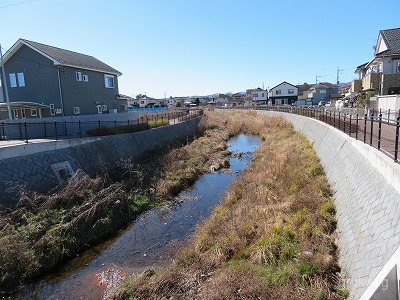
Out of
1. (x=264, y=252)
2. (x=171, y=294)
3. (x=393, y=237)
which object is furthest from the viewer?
(x=264, y=252)

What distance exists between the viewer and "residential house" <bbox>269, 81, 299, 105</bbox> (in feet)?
254

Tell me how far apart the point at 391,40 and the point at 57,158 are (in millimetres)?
33986

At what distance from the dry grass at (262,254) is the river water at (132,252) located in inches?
41.1

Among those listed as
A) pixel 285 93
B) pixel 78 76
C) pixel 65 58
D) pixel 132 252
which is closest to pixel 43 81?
pixel 65 58

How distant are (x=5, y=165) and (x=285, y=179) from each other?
11.4 metres

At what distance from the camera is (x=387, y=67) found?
99.5 feet

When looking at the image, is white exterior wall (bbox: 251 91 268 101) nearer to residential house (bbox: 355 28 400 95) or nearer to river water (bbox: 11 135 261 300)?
residential house (bbox: 355 28 400 95)

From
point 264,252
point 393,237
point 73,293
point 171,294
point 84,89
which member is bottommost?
point 73,293

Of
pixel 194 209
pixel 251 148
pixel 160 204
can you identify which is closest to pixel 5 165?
pixel 160 204

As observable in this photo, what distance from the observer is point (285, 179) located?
1241cm

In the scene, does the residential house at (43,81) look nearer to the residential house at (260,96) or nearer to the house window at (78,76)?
the house window at (78,76)

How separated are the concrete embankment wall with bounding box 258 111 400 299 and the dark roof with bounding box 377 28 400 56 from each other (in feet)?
86.2

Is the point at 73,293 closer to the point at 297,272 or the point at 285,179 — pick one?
the point at 297,272

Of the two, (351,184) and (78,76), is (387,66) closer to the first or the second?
(351,184)
